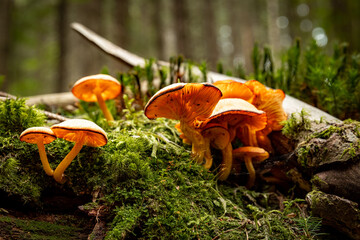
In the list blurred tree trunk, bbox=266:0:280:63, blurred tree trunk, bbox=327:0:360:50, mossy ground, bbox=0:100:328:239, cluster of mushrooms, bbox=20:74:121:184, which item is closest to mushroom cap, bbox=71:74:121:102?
mossy ground, bbox=0:100:328:239

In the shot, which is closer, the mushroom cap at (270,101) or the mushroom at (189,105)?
the mushroom at (189,105)

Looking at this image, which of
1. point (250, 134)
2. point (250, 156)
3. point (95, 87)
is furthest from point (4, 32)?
point (250, 156)

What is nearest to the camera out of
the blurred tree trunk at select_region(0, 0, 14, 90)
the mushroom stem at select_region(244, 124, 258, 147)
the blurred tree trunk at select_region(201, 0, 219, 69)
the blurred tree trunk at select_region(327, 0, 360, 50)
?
the mushroom stem at select_region(244, 124, 258, 147)

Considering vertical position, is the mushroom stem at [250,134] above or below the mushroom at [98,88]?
below

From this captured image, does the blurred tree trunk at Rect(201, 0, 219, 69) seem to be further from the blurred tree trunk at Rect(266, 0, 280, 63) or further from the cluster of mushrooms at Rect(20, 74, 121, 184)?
the cluster of mushrooms at Rect(20, 74, 121, 184)

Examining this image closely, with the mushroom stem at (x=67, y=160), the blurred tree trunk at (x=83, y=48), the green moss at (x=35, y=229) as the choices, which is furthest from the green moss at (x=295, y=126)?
the blurred tree trunk at (x=83, y=48)

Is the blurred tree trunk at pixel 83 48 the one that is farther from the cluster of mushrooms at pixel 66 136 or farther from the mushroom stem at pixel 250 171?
the mushroom stem at pixel 250 171

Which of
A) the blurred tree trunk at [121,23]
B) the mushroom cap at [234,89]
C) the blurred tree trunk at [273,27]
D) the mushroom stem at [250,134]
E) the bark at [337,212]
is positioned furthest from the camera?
the blurred tree trunk at [273,27]
